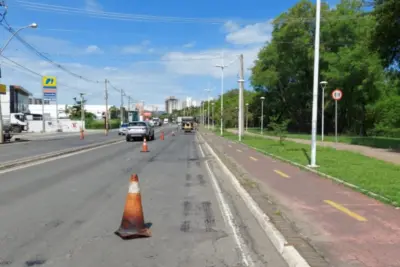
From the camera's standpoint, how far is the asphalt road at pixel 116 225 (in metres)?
5.40

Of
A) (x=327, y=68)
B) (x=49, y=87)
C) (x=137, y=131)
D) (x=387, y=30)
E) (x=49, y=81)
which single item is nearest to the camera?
(x=387, y=30)

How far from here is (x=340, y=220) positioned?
7.12 meters

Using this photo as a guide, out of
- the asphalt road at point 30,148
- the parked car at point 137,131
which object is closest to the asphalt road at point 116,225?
the asphalt road at point 30,148

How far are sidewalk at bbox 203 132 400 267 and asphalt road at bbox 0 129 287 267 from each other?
751 mm

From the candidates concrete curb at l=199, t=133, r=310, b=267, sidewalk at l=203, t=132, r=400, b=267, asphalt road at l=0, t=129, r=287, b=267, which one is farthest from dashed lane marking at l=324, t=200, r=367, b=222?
asphalt road at l=0, t=129, r=287, b=267

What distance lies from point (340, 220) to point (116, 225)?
3.66 m

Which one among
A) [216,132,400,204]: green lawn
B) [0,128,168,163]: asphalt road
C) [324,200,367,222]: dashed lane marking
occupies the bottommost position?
[0,128,168,163]: asphalt road

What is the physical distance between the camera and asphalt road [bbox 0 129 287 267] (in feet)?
17.7

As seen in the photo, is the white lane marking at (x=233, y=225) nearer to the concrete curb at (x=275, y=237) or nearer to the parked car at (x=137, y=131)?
Result: the concrete curb at (x=275, y=237)

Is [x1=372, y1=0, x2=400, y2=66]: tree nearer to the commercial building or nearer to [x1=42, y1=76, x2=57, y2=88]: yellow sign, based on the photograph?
[x1=42, y1=76, x2=57, y2=88]: yellow sign

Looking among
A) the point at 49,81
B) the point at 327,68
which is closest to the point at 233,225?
the point at 327,68

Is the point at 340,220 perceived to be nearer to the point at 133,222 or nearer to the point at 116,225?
the point at 133,222

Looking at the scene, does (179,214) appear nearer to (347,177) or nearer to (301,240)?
(301,240)

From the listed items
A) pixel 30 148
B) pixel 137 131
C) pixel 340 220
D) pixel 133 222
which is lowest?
pixel 30 148
